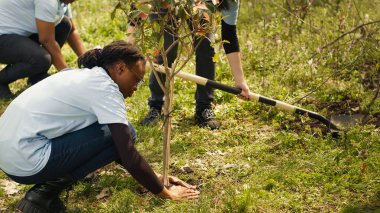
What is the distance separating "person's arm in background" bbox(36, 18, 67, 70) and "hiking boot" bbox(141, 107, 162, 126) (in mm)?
998

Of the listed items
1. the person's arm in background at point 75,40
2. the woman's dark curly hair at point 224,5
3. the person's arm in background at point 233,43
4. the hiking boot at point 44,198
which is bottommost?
the hiking boot at point 44,198

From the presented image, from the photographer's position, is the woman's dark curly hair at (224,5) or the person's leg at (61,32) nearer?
the woman's dark curly hair at (224,5)

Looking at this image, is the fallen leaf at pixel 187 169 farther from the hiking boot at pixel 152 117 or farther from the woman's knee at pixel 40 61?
the woman's knee at pixel 40 61

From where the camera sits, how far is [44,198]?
295 cm

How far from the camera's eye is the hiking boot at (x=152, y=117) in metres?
4.21

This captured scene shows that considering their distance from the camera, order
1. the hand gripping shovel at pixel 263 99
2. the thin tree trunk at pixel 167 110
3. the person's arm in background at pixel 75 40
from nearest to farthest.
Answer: the thin tree trunk at pixel 167 110
the hand gripping shovel at pixel 263 99
the person's arm in background at pixel 75 40

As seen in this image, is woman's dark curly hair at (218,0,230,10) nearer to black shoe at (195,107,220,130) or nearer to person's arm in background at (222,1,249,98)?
person's arm in background at (222,1,249,98)

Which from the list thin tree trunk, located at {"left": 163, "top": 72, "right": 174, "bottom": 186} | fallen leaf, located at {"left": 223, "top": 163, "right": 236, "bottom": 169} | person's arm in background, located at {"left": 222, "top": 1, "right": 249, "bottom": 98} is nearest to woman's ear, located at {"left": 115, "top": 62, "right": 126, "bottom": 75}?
thin tree trunk, located at {"left": 163, "top": 72, "right": 174, "bottom": 186}

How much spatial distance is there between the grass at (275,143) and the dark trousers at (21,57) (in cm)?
43

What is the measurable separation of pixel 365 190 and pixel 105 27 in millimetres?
4219

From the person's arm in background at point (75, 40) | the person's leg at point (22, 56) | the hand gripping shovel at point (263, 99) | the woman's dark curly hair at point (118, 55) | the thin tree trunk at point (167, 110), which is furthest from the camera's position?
the person's arm in background at point (75, 40)

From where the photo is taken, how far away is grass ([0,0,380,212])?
3088mm

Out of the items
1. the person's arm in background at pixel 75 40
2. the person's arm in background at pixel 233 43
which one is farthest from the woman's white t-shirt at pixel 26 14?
the person's arm in background at pixel 233 43

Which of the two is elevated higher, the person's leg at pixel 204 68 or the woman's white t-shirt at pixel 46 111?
the person's leg at pixel 204 68
